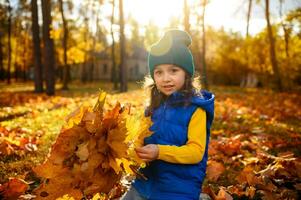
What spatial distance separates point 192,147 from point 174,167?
0.70ft

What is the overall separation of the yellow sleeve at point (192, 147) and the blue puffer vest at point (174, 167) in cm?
5

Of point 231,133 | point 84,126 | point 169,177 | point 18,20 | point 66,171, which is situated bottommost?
point 231,133

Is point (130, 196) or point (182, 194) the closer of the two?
point (182, 194)

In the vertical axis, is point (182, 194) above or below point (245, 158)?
above

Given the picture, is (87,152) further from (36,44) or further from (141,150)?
(36,44)

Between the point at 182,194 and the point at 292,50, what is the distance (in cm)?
3539

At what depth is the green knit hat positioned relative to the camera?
308cm

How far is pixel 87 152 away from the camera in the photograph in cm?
235

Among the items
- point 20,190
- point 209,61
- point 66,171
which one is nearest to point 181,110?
point 66,171

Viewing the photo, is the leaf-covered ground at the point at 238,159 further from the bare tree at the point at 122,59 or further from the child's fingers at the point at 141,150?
the bare tree at the point at 122,59

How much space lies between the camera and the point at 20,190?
12.0 feet

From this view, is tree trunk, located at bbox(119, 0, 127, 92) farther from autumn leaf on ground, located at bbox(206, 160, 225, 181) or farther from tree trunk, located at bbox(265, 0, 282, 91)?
autumn leaf on ground, located at bbox(206, 160, 225, 181)

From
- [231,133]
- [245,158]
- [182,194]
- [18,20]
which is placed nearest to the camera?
[182,194]

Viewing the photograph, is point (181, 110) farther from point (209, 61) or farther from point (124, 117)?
point (209, 61)
